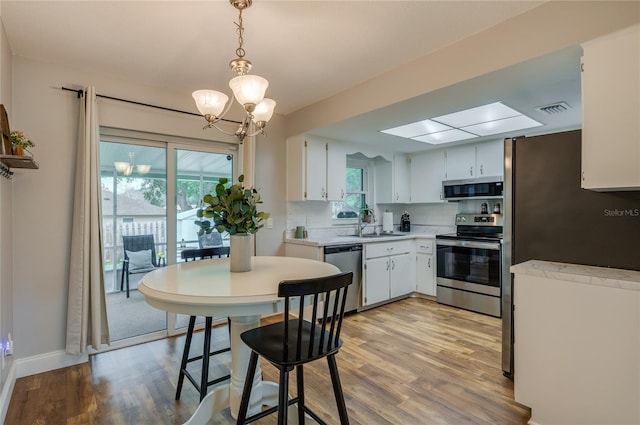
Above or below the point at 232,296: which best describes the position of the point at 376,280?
below

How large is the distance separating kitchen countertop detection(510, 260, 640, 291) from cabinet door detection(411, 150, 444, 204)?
2.78m

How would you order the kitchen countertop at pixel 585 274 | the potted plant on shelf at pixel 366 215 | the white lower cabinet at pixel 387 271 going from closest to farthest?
the kitchen countertop at pixel 585 274
the white lower cabinet at pixel 387 271
the potted plant on shelf at pixel 366 215

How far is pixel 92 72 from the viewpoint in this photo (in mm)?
2693

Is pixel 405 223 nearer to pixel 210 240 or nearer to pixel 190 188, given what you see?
pixel 210 240

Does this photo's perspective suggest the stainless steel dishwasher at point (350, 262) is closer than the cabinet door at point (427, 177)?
Yes

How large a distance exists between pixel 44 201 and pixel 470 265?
13.9 ft

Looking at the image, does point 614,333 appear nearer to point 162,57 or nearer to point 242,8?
point 242,8

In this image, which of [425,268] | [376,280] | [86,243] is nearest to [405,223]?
[425,268]

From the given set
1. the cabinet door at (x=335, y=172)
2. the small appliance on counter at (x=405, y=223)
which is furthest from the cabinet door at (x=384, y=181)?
the cabinet door at (x=335, y=172)

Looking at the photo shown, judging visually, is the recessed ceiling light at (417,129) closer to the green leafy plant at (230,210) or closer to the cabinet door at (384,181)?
the cabinet door at (384,181)

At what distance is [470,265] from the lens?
12.5ft

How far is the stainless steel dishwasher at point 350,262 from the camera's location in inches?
140

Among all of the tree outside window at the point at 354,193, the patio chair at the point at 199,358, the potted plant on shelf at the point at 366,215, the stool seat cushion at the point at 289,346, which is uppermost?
the tree outside window at the point at 354,193

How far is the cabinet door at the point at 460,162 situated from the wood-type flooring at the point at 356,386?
81.2 inches
